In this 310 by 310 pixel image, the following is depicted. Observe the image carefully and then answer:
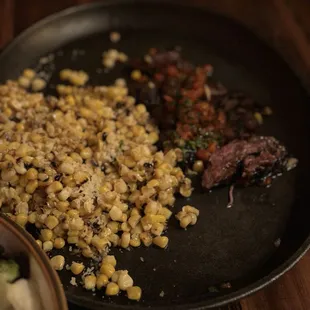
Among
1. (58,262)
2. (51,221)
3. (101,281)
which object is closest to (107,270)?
(101,281)

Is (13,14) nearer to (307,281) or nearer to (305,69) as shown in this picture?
(305,69)

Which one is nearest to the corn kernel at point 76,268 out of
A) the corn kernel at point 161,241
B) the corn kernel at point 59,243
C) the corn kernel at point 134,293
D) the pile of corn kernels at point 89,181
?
the pile of corn kernels at point 89,181

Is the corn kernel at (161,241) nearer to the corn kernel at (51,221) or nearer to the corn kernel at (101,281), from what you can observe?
the corn kernel at (101,281)

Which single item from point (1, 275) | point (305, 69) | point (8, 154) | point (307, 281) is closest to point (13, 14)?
point (8, 154)

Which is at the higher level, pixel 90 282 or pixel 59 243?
pixel 59 243

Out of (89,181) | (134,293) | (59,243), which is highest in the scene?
(89,181)

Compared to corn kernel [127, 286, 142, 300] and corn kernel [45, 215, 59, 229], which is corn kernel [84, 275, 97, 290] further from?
corn kernel [45, 215, 59, 229]

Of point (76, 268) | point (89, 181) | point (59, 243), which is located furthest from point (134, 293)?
point (89, 181)

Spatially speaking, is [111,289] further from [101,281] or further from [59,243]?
[59,243]

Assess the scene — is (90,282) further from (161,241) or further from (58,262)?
(161,241)

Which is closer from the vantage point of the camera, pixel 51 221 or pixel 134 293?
pixel 134 293
